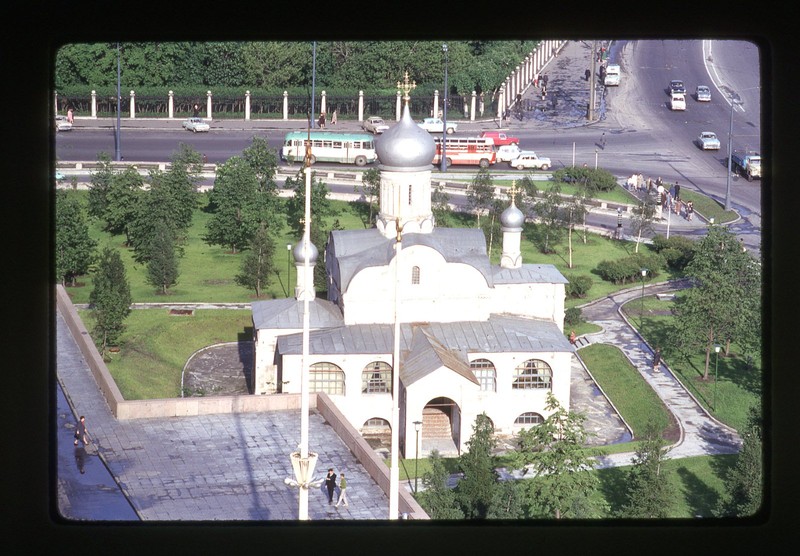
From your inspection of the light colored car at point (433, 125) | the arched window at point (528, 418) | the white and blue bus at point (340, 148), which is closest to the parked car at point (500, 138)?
the light colored car at point (433, 125)

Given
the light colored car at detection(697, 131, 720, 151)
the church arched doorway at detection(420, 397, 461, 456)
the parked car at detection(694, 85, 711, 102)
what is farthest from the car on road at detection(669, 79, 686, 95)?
the church arched doorway at detection(420, 397, 461, 456)

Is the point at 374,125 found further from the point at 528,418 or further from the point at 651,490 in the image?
the point at 651,490

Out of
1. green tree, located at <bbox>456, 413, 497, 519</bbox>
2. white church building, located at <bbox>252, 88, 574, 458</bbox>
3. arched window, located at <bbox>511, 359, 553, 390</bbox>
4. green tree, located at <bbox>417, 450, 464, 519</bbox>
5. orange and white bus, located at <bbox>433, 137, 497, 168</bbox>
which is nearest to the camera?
green tree, located at <bbox>417, 450, 464, 519</bbox>

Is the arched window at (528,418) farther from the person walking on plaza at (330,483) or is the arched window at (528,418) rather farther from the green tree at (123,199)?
the green tree at (123,199)

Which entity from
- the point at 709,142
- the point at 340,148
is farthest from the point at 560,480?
the point at 709,142

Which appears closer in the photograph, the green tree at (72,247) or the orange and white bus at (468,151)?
the green tree at (72,247)

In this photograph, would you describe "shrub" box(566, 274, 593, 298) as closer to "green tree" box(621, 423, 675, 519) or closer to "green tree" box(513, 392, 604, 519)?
"green tree" box(513, 392, 604, 519)
